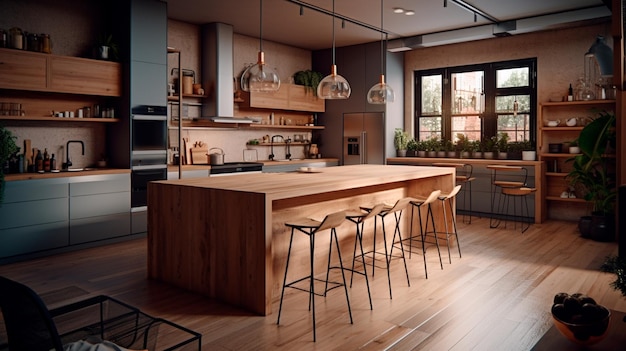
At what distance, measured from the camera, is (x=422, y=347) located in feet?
10.1

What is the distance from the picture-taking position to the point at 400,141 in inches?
361

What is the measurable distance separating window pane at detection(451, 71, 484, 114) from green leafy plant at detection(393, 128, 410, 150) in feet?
3.22

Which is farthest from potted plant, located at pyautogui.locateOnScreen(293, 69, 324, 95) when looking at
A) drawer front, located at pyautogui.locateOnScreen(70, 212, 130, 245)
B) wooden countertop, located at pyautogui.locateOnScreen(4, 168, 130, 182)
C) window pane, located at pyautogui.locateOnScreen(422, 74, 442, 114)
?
drawer front, located at pyautogui.locateOnScreen(70, 212, 130, 245)

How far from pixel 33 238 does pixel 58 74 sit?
181cm

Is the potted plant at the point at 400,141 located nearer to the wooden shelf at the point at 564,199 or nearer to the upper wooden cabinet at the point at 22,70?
the wooden shelf at the point at 564,199

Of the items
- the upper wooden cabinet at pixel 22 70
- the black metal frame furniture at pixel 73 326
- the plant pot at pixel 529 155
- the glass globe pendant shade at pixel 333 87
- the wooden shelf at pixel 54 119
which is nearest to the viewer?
the black metal frame furniture at pixel 73 326

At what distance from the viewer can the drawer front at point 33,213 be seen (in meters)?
4.95

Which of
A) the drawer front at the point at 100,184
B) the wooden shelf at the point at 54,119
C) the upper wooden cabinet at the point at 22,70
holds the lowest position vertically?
the drawer front at the point at 100,184

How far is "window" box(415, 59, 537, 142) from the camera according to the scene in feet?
26.8

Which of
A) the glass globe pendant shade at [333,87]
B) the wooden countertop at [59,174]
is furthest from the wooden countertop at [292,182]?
the wooden countertop at [59,174]

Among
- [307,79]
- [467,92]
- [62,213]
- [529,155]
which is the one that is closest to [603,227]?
[529,155]

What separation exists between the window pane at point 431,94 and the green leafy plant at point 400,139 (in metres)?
0.63

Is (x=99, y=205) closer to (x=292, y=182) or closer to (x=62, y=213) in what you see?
(x=62, y=213)

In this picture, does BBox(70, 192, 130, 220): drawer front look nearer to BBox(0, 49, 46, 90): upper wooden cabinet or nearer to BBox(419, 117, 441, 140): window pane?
BBox(0, 49, 46, 90): upper wooden cabinet
